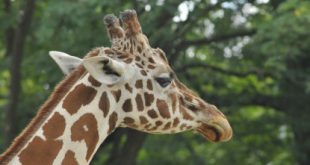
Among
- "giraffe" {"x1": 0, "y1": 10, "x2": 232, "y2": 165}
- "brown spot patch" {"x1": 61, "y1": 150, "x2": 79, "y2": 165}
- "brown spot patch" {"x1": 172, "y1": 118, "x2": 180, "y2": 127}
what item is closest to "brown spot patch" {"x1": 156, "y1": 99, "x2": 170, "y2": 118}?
"giraffe" {"x1": 0, "y1": 10, "x2": 232, "y2": 165}

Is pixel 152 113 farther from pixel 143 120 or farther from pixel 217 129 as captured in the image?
pixel 217 129

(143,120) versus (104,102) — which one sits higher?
(104,102)

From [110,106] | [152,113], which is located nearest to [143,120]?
[152,113]

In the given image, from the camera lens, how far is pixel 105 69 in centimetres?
494

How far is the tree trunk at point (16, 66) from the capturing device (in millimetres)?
13156

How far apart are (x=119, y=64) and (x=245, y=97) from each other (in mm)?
10271

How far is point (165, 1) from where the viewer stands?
11938 millimetres

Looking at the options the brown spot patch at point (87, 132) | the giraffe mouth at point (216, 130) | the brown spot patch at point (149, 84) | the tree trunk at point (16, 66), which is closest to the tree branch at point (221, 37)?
the tree trunk at point (16, 66)

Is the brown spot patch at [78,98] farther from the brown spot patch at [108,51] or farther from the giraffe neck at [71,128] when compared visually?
the brown spot patch at [108,51]

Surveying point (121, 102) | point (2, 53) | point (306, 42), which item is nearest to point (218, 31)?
point (306, 42)

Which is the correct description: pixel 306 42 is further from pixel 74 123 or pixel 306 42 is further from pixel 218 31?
pixel 74 123

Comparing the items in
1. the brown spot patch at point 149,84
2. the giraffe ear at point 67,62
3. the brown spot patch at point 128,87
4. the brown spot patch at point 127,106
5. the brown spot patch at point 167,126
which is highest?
the giraffe ear at point 67,62

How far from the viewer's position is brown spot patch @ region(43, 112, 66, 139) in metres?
4.91

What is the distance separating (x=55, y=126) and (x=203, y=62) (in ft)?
33.5
